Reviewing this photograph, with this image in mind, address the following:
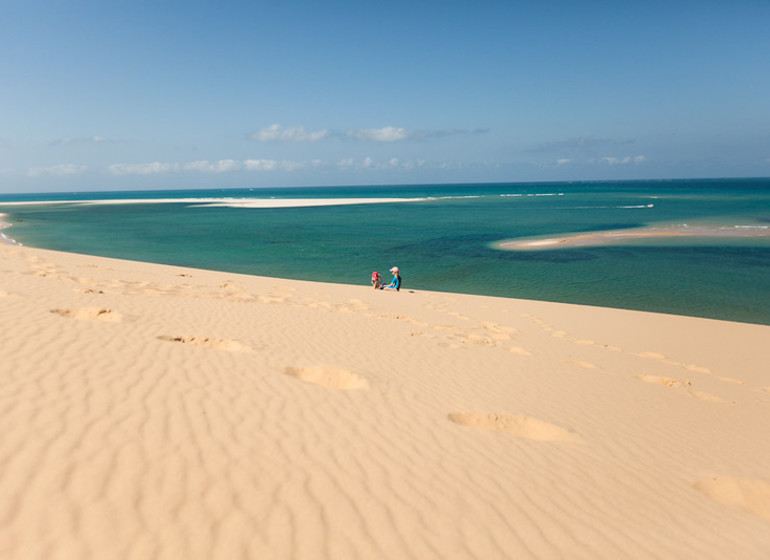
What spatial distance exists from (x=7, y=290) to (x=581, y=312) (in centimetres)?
1573

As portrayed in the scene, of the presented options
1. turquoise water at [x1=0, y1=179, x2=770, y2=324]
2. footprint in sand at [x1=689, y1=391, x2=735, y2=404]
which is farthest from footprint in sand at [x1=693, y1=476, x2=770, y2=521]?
turquoise water at [x1=0, y1=179, x2=770, y2=324]

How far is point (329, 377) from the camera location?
7090 millimetres

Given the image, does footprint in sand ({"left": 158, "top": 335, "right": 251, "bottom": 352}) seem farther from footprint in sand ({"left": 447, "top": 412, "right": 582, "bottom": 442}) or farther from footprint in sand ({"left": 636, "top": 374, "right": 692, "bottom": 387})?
footprint in sand ({"left": 636, "top": 374, "right": 692, "bottom": 387})

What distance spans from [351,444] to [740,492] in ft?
14.5

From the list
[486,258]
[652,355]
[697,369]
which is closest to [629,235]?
[486,258]

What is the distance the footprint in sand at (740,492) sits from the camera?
4.78 meters

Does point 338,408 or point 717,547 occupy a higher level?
point 338,408

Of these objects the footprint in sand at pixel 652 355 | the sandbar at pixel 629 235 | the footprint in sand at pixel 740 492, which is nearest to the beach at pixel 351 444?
the footprint in sand at pixel 740 492

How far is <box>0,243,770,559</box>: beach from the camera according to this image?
10.9ft

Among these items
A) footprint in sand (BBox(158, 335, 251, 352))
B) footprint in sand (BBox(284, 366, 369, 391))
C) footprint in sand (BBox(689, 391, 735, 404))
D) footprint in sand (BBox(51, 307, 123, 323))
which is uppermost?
footprint in sand (BBox(51, 307, 123, 323))

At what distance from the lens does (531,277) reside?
2220cm

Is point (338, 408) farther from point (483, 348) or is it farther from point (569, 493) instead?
point (483, 348)

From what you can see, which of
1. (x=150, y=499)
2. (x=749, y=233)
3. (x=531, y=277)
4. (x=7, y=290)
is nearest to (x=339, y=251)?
(x=531, y=277)

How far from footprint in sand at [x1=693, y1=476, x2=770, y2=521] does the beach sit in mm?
20
